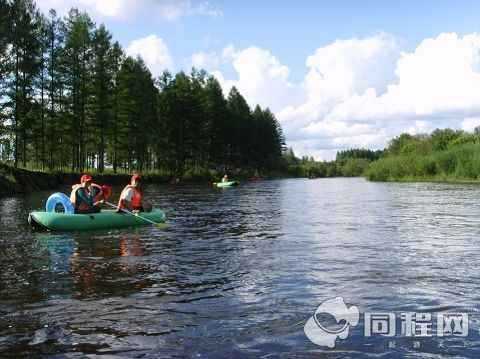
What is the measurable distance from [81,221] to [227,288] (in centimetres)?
884

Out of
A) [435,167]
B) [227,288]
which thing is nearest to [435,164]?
[435,167]

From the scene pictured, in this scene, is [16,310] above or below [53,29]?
below

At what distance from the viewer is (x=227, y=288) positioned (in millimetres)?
9164

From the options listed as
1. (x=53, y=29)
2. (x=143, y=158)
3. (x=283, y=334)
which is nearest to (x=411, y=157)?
(x=143, y=158)

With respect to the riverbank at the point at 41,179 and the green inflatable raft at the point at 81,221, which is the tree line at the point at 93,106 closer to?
the riverbank at the point at 41,179

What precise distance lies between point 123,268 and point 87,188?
7.48m

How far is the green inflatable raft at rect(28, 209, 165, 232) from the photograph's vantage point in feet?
53.2

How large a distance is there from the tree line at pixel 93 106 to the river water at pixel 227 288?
28419mm

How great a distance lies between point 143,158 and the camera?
6906 centimetres

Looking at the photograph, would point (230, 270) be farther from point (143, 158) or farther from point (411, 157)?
point (143, 158)

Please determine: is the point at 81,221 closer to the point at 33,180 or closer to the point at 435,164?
the point at 33,180

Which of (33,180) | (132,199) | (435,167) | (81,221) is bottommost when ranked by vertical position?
(81,221)

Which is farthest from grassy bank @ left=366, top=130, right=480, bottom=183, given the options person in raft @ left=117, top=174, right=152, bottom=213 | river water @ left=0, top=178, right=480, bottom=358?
person in raft @ left=117, top=174, right=152, bottom=213

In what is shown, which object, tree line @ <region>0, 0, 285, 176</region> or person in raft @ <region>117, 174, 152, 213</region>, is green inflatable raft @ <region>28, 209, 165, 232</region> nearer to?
person in raft @ <region>117, 174, 152, 213</region>
